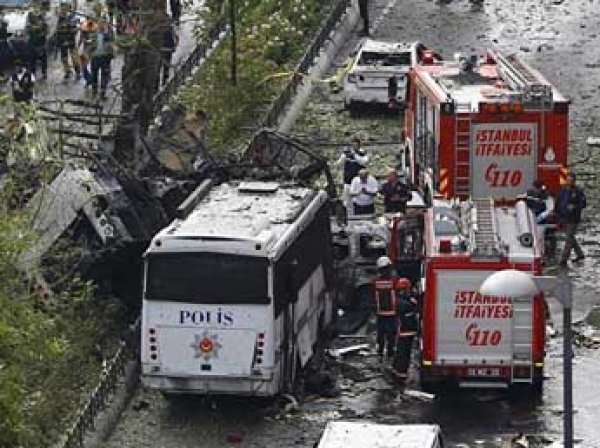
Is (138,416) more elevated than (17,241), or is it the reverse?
(17,241)

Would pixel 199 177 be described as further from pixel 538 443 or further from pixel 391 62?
pixel 391 62

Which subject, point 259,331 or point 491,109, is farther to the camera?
point 491,109

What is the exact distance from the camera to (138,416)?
27.8m

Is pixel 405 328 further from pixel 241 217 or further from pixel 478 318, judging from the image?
pixel 241 217

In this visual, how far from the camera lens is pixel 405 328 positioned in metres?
28.3

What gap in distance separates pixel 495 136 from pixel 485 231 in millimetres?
5906

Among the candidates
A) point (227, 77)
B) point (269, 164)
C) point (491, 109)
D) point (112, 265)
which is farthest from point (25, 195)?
point (227, 77)

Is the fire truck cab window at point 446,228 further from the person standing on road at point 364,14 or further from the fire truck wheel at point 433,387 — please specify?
the person standing on road at point 364,14

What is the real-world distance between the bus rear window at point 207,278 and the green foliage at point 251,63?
40.4 ft

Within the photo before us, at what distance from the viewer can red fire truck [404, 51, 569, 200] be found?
33469 millimetres

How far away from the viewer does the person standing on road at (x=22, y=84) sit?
1615 inches

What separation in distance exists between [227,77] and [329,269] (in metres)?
13.1

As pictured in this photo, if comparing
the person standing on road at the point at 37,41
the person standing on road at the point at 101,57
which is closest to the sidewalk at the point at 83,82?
the person standing on road at the point at 101,57

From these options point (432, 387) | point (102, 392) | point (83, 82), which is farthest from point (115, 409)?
point (83, 82)
